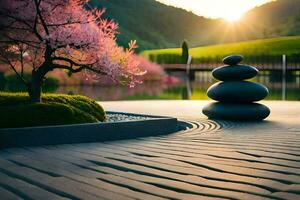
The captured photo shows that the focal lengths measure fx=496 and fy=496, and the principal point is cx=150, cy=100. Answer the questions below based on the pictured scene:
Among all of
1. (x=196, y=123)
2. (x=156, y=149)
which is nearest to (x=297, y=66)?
(x=196, y=123)

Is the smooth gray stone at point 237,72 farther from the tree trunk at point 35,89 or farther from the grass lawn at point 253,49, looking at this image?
the grass lawn at point 253,49

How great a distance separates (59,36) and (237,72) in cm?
600

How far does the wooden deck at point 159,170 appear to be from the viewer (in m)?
4.78

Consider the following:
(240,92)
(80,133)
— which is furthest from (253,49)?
(80,133)

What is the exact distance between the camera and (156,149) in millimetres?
7750

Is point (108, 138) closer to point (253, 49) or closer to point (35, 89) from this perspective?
point (35, 89)

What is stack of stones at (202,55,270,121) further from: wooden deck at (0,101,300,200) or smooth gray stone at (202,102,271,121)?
wooden deck at (0,101,300,200)

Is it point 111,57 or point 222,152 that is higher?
point 111,57

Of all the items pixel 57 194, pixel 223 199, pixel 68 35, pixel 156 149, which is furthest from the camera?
pixel 68 35

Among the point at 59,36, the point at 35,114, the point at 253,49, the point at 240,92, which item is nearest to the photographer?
the point at 35,114

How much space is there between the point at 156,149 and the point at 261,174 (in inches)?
98.9

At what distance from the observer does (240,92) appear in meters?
13.5

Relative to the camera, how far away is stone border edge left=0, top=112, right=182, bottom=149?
8.23m

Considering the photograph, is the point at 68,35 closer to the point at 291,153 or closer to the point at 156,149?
the point at 156,149
